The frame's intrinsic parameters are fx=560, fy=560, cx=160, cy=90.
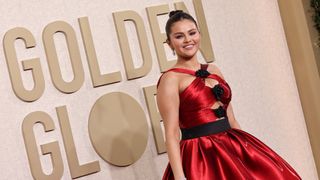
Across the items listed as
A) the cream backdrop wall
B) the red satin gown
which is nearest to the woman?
the red satin gown

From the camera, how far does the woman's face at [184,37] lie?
7.67 ft

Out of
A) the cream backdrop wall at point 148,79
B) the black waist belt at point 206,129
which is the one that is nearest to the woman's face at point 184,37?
the black waist belt at point 206,129

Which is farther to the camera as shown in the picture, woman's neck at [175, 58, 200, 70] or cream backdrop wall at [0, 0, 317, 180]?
cream backdrop wall at [0, 0, 317, 180]

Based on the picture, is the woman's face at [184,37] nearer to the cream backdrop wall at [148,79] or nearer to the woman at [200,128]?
the woman at [200,128]

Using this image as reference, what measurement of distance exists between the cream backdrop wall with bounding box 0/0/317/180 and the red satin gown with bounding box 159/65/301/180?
2.70 ft

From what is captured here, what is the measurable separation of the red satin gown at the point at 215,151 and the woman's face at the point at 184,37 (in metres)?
0.08

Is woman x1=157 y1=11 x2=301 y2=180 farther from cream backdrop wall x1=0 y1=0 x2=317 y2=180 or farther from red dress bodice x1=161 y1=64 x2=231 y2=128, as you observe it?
cream backdrop wall x1=0 y1=0 x2=317 y2=180

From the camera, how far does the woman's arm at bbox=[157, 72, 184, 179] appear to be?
7.25ft

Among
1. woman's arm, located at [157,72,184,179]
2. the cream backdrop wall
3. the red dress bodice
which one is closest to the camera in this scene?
woman's arm, located at [157,72,184,179]

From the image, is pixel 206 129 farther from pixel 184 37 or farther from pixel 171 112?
pixel 184 37

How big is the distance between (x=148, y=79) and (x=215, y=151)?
1.06 metres

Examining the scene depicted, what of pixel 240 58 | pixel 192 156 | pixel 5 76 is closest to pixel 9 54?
pixel 5 76

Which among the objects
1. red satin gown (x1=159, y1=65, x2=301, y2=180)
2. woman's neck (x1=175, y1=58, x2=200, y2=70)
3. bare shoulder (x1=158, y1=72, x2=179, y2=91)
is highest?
woman's neck (x1=175, y1=58, x2=200, y2=70)

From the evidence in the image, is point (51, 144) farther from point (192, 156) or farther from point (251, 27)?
point (251, 27)
